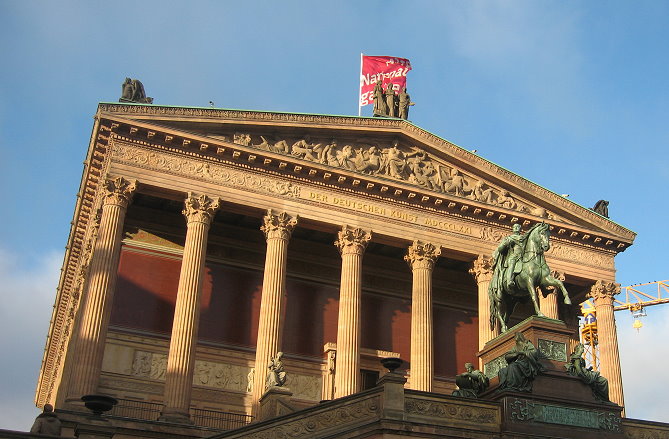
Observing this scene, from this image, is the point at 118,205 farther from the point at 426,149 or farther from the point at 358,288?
the point at 426,149

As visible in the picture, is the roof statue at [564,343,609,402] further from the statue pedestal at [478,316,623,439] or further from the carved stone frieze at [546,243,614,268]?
the carved stone frieze at [546,243,614,268]

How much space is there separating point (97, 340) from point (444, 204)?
54.8ft

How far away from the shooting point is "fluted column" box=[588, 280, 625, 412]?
118ft

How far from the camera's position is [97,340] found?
2752 centimetres

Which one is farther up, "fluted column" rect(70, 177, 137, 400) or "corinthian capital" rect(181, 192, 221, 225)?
"corinthian capital" rect(181, 192, 221, 225)

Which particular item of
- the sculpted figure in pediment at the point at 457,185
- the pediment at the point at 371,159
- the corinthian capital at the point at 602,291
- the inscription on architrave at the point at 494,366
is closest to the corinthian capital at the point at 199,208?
the pediment at the point at 371,159

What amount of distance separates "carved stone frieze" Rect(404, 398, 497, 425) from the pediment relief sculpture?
17.7 m

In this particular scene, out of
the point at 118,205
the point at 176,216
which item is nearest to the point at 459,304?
the point at 176,216

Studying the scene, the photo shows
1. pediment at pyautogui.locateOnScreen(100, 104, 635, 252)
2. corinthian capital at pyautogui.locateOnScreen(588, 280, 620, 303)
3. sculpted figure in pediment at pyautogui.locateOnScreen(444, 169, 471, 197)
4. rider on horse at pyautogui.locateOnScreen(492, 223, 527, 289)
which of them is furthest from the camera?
corinthian capital at pyautogui.locateOnScreen(588, 280, 620, 303)

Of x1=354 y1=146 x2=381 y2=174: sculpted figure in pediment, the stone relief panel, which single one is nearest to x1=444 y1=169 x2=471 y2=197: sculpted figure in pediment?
x1=354 y1=146 x2=381 y2=174: sculpted figure in pediment

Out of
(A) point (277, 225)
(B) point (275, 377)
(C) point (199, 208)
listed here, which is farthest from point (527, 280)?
(C) point (199, 208)

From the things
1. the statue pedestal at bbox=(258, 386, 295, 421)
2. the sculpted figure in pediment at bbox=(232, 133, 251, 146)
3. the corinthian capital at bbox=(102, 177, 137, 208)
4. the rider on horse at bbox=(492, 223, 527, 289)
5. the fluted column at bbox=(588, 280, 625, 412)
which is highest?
the sculpted figure in pediment at bbox=(232, 133, 251, 146)

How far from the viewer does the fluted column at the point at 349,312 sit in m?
30.7

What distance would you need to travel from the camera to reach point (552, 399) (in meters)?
18.1
